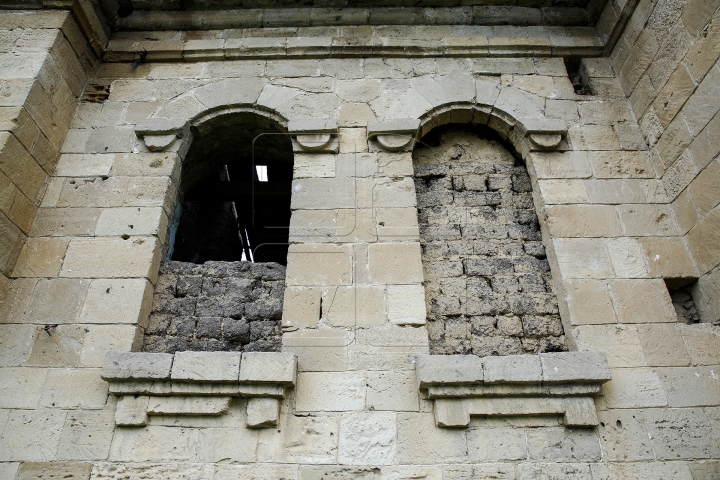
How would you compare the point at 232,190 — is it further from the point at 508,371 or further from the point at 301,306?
the point at 508,371

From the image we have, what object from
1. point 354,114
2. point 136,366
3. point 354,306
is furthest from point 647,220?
point 136,366

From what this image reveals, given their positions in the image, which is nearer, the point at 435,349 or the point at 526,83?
the point at 435,349

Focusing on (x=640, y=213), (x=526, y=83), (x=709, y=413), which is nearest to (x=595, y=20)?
(x=526, y=83)

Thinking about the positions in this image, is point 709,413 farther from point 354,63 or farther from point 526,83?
point 354,63

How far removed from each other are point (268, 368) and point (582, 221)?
8.51 feet

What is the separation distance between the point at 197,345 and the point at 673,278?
3480 mm

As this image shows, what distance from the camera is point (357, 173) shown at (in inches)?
161

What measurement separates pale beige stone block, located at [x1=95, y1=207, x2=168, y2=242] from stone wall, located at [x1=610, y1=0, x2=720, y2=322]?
4.01 metres

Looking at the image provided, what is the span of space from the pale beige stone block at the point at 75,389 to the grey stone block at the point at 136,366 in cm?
18

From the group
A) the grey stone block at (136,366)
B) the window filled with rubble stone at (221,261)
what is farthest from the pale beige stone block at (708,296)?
the grey stone block at (136,366)

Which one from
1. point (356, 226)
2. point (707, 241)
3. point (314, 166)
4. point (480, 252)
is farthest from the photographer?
point (314, 166)

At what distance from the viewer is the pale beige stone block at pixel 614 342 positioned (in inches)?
130

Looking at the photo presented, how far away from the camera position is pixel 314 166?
4133 mm

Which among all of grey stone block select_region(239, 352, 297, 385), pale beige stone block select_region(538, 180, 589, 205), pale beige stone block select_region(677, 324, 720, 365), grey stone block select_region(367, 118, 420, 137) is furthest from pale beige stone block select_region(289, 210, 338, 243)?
pale beige stone block select_region(677, 324, 720, 365)
